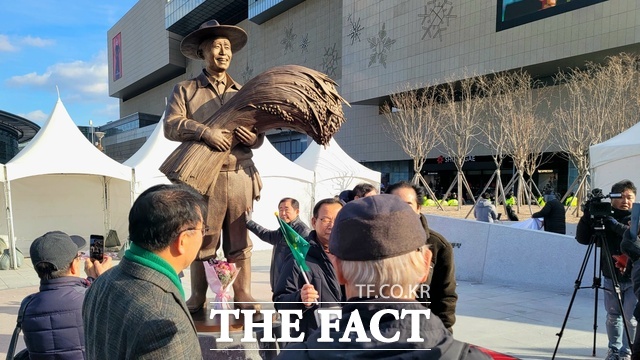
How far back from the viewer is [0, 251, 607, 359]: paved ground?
15.2 feet

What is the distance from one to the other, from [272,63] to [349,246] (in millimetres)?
41766

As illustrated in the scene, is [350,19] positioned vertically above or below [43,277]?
above

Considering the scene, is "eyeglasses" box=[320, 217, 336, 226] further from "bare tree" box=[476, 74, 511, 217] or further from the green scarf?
"bare tree" box=[476, 74, 511, 217]

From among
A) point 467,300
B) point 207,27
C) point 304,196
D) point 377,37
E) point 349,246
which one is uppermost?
point 377,37

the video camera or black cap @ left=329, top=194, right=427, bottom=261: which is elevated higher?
black cap @ left=329, top=194, right=427, bottom=261

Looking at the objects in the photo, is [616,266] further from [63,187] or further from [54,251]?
[63,187]

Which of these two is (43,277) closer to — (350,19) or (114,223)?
(114,223)

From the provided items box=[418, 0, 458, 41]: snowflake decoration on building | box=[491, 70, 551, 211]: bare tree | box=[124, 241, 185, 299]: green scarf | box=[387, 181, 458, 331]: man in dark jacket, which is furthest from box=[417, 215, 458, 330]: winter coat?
box=[418, 0, 458, 41]: snowflake decoration on building

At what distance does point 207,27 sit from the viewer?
10.3ft

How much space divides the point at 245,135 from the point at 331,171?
9857 millimetres

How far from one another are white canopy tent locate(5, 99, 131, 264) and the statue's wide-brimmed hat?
766 cm

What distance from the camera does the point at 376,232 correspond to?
1.18m

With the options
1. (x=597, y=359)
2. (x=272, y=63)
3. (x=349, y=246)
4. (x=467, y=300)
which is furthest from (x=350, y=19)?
(x=349, y=246)

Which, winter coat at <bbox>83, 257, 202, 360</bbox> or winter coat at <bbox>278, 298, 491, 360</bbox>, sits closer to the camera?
winter coat at <bbox>278, 298, 491, 360</bbox>
